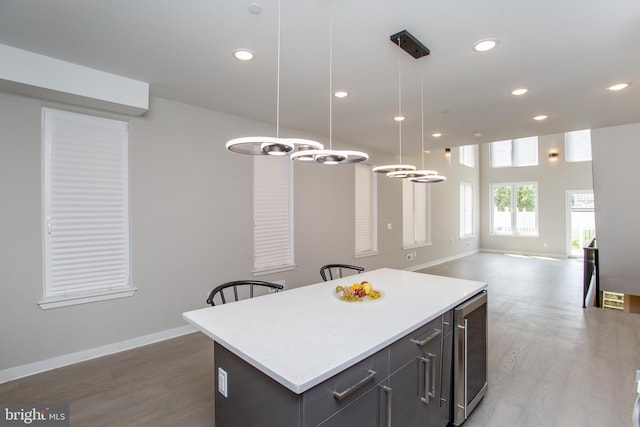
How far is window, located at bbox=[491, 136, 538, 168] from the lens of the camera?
9914 mm

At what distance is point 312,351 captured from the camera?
1.27 meters

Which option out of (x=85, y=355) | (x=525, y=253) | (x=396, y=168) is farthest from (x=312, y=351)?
(x=525, y=253)

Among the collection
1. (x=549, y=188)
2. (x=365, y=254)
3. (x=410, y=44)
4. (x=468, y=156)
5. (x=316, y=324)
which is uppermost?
(x=468, y=156)

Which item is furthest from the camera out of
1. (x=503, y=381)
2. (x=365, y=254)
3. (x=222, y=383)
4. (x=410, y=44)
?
(x=365, y=254)

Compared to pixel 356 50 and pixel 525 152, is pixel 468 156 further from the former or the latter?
pixel 356 50

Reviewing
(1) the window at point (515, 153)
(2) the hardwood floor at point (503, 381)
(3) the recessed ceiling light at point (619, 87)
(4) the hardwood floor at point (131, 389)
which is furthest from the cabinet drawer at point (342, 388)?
(1) the window at point (515, 153)

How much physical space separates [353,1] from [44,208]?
10.1 feet

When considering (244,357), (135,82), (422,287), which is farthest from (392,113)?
(244,357)

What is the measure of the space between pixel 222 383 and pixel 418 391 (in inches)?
41.8

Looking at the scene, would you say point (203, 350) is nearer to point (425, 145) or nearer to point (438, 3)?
point (438, 3)

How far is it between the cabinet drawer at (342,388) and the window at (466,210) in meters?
9.23

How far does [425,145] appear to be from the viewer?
19.1ft

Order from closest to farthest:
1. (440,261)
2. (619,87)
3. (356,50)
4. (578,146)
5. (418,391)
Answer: (418,391) → (356,50) → (619,87) → (440,261) → (578,146)

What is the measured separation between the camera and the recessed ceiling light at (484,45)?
2.26m
